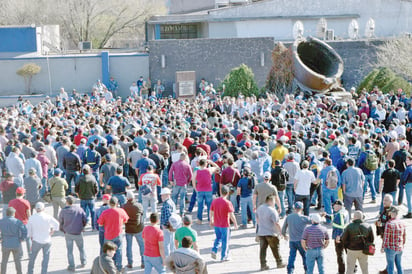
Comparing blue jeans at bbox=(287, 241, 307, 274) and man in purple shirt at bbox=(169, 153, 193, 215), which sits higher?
man in purple shirt at bbox=(169, 153, 193, 215)

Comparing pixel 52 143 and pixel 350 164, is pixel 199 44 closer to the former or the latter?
pixel 52 143

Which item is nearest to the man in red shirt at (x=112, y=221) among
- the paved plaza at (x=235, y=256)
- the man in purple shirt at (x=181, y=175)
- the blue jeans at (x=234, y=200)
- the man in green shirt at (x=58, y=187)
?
the paved plaza at (x=235, y=256)

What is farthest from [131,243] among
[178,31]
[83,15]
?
[83,15]

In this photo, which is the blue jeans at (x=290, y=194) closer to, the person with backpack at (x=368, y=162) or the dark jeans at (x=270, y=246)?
the person with backpack at (x=368, y=162)

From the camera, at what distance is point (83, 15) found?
47719 mm

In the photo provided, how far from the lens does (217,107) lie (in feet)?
76.2

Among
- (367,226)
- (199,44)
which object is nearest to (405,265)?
(367,226)

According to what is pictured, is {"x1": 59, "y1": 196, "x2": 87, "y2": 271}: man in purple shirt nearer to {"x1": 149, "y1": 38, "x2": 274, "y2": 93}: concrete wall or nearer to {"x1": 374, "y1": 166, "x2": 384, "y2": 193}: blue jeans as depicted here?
{"x1": 374, "y1": 166, "x2": 384, "y2": 193}: blue jeans

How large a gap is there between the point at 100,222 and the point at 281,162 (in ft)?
17.4

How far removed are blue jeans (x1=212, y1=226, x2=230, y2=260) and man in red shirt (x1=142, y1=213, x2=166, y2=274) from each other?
177 cm

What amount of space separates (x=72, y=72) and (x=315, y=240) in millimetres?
25020

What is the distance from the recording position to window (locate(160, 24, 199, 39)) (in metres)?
43.1

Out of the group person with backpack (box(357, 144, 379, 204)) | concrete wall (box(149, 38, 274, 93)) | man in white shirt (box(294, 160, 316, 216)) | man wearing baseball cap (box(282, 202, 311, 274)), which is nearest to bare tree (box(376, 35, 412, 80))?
concrete wall (box(149, 38, 274, 93))

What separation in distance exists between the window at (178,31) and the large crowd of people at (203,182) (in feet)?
73.9
